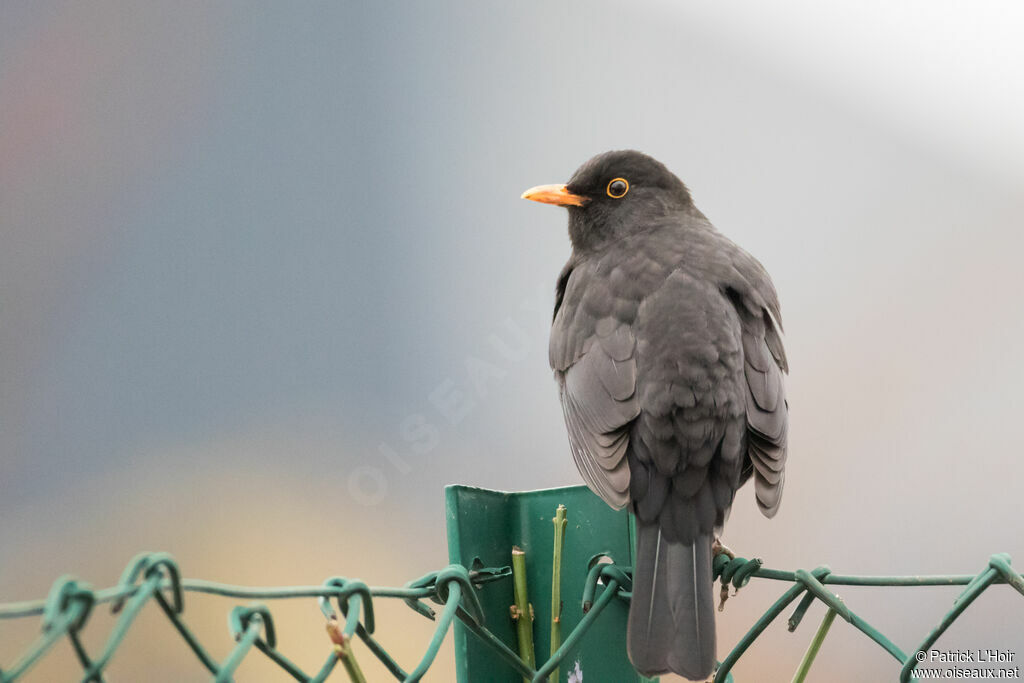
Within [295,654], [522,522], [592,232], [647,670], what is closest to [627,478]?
[522,522]

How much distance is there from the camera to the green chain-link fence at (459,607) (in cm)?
115

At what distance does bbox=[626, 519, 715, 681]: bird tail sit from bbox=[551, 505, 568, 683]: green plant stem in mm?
146

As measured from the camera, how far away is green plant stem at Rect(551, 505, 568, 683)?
2.11m

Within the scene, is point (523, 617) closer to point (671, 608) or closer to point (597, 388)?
point (671, 608)

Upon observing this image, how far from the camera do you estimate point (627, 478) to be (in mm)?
2564

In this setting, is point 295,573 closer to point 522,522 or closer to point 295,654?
point 295,654

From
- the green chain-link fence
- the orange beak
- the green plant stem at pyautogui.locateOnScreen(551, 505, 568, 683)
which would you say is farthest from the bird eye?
the green plant stem at pyautogui.locateOnScreen(551, 505, 568, 683)

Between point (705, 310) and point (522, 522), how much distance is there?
3.66 feet

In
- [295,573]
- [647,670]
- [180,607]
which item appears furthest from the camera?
[295,573]

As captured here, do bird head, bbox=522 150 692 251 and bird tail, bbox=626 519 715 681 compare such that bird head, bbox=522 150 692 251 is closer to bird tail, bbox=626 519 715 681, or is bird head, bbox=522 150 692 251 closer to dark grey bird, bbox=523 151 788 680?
dark grey bird, bbox=523 151 788 680

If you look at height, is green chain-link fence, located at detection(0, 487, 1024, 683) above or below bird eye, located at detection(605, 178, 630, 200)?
below

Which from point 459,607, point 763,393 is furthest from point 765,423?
point 459,607

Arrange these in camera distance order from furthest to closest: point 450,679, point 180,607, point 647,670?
point 450,679
point 647,670
point 180,607

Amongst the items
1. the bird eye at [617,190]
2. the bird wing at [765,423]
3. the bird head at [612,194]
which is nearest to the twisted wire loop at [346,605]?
the bird wing at [765,423]
